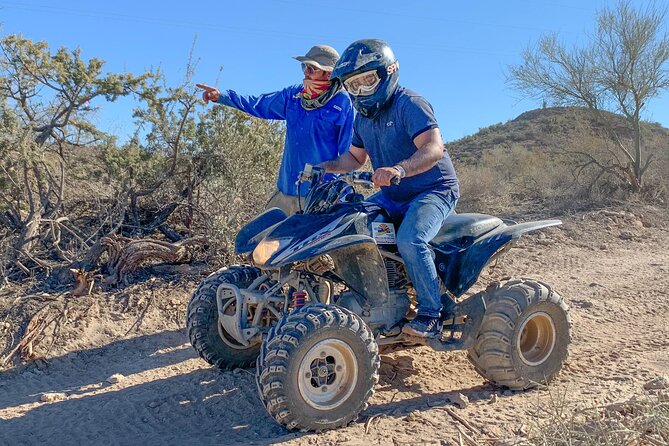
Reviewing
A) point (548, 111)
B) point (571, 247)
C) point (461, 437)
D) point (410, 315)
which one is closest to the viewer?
point (461, 437)

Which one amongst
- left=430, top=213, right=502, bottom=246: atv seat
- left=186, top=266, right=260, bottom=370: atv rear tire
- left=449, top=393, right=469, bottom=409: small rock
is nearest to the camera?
left=449, top=393, right=469, bottom=409: small rock

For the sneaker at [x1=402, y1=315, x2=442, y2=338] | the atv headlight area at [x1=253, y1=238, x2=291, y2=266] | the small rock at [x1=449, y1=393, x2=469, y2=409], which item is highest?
the atv headlight area at [x1=253, y1=238, x2=291, y2=266]

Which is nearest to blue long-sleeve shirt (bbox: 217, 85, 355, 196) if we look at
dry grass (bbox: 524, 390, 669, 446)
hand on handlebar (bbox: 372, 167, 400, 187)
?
hand on handlebar (bbox: 372, 167, 400, 187)

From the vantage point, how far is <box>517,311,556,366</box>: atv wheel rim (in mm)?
4438

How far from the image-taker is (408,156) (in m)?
4.23

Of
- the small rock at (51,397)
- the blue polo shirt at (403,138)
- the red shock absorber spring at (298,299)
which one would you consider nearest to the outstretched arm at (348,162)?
the blue polo shirt at (403,138)

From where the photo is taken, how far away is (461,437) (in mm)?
3420

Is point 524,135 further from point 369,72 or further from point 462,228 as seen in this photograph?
point 369,72

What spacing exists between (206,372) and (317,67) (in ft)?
7.92

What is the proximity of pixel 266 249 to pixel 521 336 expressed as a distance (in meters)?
1.97

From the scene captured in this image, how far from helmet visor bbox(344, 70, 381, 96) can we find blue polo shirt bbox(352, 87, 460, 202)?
0.18 metres

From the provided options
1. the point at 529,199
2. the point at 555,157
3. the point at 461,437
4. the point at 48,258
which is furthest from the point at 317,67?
the point at 555,157

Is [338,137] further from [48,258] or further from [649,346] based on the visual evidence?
[48,258]

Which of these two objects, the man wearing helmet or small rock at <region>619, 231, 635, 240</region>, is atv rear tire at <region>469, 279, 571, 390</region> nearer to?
the man wearing helmet
